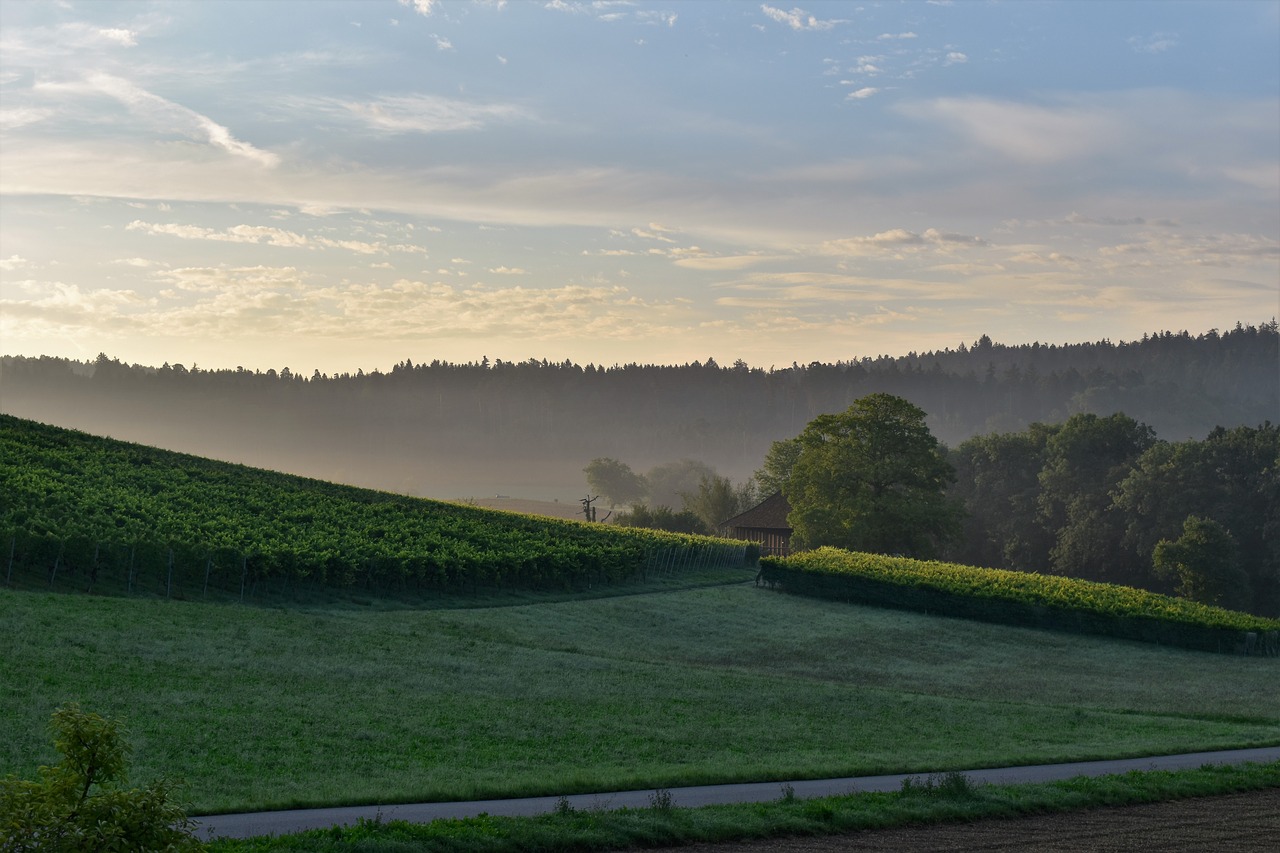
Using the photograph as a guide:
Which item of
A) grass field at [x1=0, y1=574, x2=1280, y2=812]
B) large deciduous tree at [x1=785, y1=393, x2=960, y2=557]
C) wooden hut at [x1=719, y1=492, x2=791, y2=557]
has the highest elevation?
large deciduous tree at [x1=785, y1=393, x2=960, y2=557]

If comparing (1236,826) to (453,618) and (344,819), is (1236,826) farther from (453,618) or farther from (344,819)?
(453,618)

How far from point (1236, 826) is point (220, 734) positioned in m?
17.4

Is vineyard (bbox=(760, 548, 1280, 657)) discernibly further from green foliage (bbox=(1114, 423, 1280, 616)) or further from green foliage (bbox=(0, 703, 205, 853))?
green foliage (bbox=(0, 703, 205, 853))

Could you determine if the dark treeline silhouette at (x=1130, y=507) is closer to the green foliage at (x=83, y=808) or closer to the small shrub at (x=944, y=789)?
the small shrub at (x=944, y=789)

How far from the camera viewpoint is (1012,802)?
19156 millimetres

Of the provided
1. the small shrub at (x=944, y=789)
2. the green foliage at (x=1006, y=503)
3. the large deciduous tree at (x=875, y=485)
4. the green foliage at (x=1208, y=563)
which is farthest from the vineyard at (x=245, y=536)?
the green foliage at (x=1006, y=503)

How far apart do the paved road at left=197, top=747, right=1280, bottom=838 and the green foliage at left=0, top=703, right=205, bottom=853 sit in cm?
545

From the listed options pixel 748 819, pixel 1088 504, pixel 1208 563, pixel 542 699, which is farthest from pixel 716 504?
pixel 748 819

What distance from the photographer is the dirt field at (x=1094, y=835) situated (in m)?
16.3

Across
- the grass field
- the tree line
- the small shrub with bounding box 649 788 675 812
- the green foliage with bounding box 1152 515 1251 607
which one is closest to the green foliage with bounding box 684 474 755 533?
the tree line

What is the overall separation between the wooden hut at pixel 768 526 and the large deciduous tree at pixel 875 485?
30.0 ft

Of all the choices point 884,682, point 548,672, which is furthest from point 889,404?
point 548,672

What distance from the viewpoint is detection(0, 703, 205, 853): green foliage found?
881 centimetres

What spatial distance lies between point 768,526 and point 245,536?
2076 inches
